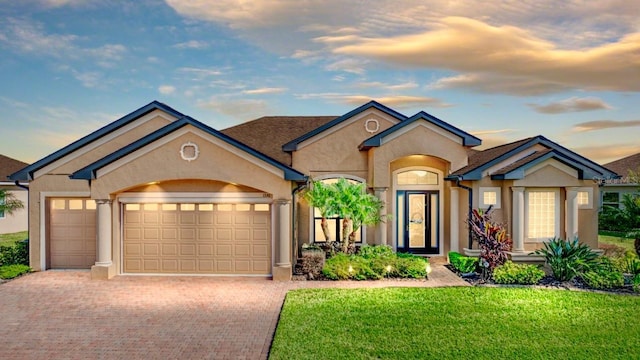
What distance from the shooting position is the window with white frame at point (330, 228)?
593 inches

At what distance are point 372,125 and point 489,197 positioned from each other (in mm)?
4867

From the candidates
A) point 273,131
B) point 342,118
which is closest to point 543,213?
point 342,118

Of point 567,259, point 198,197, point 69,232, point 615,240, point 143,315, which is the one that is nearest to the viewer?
point 143,315

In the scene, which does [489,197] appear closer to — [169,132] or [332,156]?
[332,156]

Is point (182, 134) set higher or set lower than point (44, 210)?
higher

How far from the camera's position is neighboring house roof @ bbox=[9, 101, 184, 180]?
42.9 feet

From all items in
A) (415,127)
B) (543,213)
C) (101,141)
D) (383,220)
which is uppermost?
(415,127)

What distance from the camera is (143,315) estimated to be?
8688 mm

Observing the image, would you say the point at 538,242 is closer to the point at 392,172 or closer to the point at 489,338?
the point at 392,172

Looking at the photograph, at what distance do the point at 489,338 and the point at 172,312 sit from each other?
6.40 m

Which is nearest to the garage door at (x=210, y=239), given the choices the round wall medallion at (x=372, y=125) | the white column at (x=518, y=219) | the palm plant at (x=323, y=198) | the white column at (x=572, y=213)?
the palm plant at (x=323, y=198)

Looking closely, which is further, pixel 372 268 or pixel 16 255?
pixel 16 255

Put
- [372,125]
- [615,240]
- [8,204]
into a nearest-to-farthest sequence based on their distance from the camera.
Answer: [372,125]
[8,204]
[615,240]

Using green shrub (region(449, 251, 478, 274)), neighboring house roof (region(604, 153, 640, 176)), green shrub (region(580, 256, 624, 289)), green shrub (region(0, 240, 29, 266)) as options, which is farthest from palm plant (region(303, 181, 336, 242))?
neighboring house roof (region(604, 153, 640, 176))
